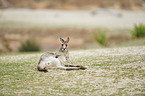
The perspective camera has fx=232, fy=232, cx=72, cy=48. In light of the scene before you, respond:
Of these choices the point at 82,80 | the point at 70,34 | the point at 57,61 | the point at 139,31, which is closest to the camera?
the point at 82,80

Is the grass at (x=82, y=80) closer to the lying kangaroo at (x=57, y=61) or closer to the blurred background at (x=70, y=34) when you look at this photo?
the lying kangaroo at (x=57, y=61)

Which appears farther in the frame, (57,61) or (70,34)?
(70,34)

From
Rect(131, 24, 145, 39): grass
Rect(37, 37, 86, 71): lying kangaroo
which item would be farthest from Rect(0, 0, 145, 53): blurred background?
Rect(37, 37, 86, 71): lying kangaroo

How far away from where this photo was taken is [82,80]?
24.0 ft

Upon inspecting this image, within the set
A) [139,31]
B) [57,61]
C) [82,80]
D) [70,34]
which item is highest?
[70,34]

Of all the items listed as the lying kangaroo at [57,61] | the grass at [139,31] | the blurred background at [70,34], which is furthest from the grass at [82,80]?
the grass at [139,31]

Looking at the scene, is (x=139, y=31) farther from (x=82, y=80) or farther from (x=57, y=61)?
(x=82, y=80)

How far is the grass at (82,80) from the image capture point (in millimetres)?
6492

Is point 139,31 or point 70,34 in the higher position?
point 70,34

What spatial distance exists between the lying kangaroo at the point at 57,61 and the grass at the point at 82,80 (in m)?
0.17

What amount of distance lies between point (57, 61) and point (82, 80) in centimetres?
134

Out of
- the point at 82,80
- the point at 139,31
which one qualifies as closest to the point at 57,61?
the point at 82,80

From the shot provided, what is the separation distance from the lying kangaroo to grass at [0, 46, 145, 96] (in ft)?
0.57

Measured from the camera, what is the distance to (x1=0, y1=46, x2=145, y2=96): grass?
6.49 meters
